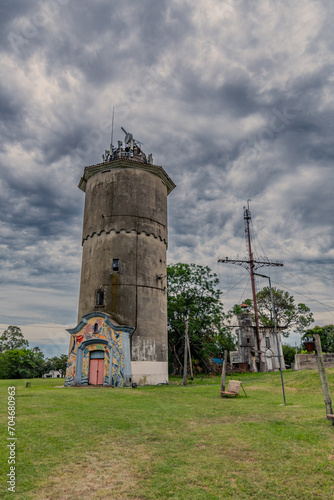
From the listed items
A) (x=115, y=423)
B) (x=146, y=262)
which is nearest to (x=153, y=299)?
(x=146, y=262)

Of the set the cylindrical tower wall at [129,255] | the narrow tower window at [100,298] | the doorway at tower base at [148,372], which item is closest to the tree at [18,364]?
the cylindrical tower wall at [129,255]

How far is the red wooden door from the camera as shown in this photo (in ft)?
87.1

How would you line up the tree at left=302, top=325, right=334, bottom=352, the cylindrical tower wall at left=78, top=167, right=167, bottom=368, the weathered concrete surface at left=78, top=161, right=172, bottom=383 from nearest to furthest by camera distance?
the weathered concrete surface at left=78, top=161, right=172, bottom=383
the cylindrical tower wall at left=78, top=167, right=167, bottom=368
the tree at left=302, top=325, right=334, bottom=352

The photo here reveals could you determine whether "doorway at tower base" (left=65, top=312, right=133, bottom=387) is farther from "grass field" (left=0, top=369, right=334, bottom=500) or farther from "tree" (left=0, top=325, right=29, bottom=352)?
"tree" (left=0, top=325, right=29, bottom=352)

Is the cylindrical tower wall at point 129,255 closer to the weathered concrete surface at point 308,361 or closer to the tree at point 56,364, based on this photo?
the weathered concrete surface at point 308,361

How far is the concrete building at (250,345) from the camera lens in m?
56.0

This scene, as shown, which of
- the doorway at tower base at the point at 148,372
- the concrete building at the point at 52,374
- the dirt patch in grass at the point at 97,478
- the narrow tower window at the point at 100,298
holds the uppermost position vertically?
the narrow tower window at the point at 100,298

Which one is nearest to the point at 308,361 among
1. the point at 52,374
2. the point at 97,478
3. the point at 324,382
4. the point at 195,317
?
the point at 195,317

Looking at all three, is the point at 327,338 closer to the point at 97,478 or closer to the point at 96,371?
the point at 96,371

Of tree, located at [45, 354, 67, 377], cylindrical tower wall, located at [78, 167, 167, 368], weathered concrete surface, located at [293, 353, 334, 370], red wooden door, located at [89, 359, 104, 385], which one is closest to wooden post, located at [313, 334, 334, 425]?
cylindrical tower wall, located at [78, 167, 167, 368]

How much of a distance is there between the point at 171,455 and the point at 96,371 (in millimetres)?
20619

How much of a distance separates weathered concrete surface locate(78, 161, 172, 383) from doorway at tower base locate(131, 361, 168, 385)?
74mm

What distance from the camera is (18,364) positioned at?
46562 mm

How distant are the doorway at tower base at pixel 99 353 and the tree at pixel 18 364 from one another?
2237cm
